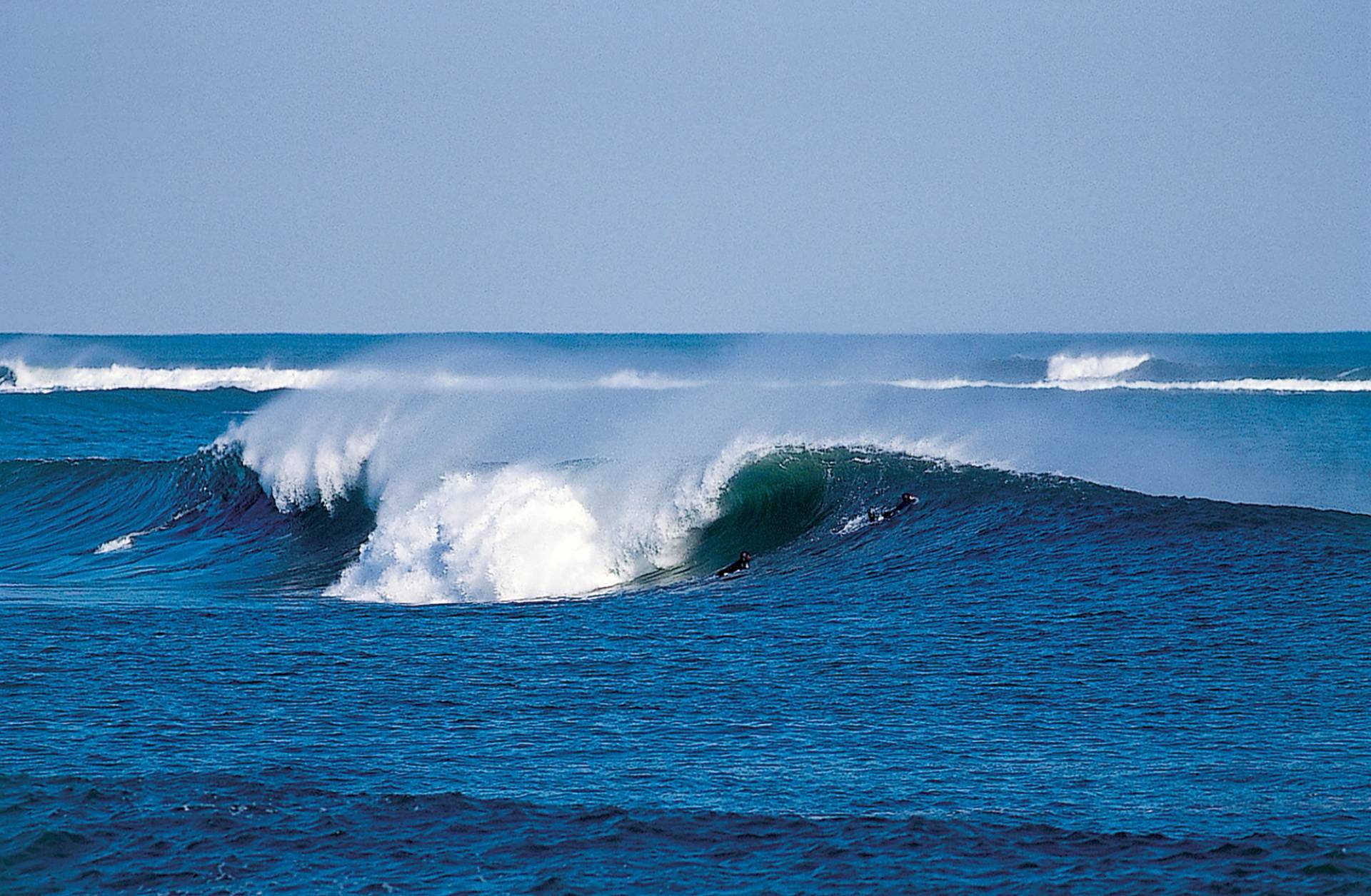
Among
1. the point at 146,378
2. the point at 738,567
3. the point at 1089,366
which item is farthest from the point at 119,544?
the point at 1089,366

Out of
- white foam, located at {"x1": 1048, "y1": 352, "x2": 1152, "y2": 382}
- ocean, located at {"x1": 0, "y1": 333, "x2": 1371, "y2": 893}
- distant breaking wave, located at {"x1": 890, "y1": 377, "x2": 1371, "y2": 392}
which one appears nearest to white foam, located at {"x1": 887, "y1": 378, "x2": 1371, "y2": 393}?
distant breaking wave, located at {"x1": 890, "y1": 377, "x2": 1371, "y2": 392}

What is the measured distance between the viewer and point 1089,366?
7956cm

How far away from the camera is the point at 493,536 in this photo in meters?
16.2

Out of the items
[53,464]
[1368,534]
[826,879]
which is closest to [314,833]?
[826,879]

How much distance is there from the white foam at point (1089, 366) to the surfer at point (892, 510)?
61224 millimetres

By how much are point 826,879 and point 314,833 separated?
97.3 inches

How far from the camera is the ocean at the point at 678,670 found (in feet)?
22.7

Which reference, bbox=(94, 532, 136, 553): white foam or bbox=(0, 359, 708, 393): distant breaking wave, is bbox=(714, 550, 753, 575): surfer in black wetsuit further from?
bbox=(0, 359, 708, 393): distant breaking wave

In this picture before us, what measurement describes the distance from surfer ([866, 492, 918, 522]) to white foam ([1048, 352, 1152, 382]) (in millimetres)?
61224

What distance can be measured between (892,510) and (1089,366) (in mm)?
65561

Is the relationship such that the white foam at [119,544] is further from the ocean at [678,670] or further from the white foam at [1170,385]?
the white foam at [1170,385]

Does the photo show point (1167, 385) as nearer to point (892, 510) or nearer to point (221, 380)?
point (221, 380)

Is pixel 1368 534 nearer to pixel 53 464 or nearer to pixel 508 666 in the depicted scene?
pixel 508 666

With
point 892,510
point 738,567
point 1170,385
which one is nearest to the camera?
point 738,567
